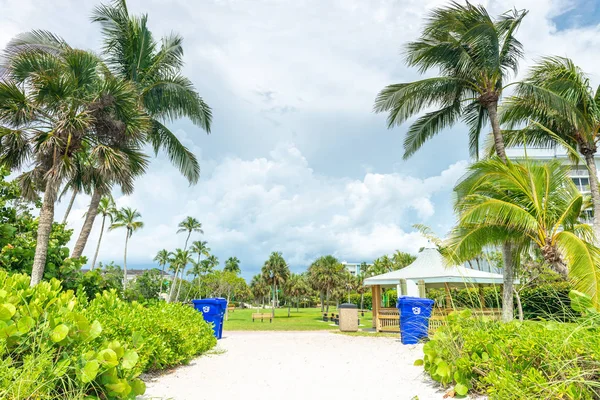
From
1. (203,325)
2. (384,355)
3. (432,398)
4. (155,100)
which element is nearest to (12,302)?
(432,398)

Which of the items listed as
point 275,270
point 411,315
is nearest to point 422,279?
Answer: point 411,315

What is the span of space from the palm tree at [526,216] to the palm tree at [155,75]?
9702mm

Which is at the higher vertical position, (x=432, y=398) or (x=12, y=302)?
(x=12, y=302)

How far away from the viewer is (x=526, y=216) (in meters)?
7.52

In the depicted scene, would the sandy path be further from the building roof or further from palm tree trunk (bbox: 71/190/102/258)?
the building roof

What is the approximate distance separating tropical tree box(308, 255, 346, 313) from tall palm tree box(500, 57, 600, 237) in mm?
38130

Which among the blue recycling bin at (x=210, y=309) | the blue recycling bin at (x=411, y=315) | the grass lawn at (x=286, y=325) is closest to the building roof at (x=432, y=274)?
the blue recycling bin at (x=411, y=315)

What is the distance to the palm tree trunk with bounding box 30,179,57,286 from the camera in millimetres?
6972

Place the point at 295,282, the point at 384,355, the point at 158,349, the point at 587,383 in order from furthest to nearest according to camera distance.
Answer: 1. the point at 295,282
2. the point at 384,355
3. the point at 158,349
4. the point at 587,383

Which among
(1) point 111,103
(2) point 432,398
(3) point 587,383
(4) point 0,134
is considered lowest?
(2) point 432,398

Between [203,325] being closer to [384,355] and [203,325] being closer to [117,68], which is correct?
[384,355]

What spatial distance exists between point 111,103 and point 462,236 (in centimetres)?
895

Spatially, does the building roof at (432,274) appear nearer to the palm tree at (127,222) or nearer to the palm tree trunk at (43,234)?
the palm tree trunk at (43,234)

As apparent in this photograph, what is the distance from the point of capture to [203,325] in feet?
28.0
